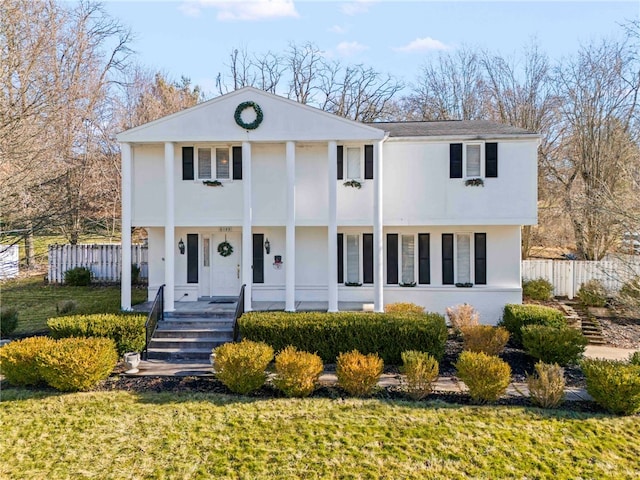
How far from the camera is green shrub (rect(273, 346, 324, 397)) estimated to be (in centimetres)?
861

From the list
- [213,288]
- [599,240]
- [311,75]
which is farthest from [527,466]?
[311,75]

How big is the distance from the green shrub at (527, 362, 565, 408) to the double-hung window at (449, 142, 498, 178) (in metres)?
7.66

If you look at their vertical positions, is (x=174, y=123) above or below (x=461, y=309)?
above

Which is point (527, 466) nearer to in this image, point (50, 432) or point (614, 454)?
point (614, 454)

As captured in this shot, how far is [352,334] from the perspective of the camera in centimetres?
1091

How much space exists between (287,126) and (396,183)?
4181mm

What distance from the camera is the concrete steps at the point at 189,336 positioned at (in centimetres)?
1152

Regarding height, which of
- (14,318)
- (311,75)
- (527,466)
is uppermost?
(311,75)

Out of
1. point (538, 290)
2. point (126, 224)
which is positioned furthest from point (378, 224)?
point (538, 290)

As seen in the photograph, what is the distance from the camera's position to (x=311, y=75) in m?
34.8

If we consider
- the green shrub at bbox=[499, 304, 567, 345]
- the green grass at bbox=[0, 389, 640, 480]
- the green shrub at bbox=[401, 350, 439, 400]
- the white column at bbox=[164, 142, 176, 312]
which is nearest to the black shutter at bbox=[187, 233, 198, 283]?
the white column at bbox=[164, 142, 176, 312]

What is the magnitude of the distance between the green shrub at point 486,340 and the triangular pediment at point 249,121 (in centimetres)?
638

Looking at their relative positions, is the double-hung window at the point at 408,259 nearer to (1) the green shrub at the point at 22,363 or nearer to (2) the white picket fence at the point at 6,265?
(1) the green shrub at the point at 22,363

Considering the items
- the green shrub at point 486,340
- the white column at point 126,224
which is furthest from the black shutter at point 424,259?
the white column at point 126,224
